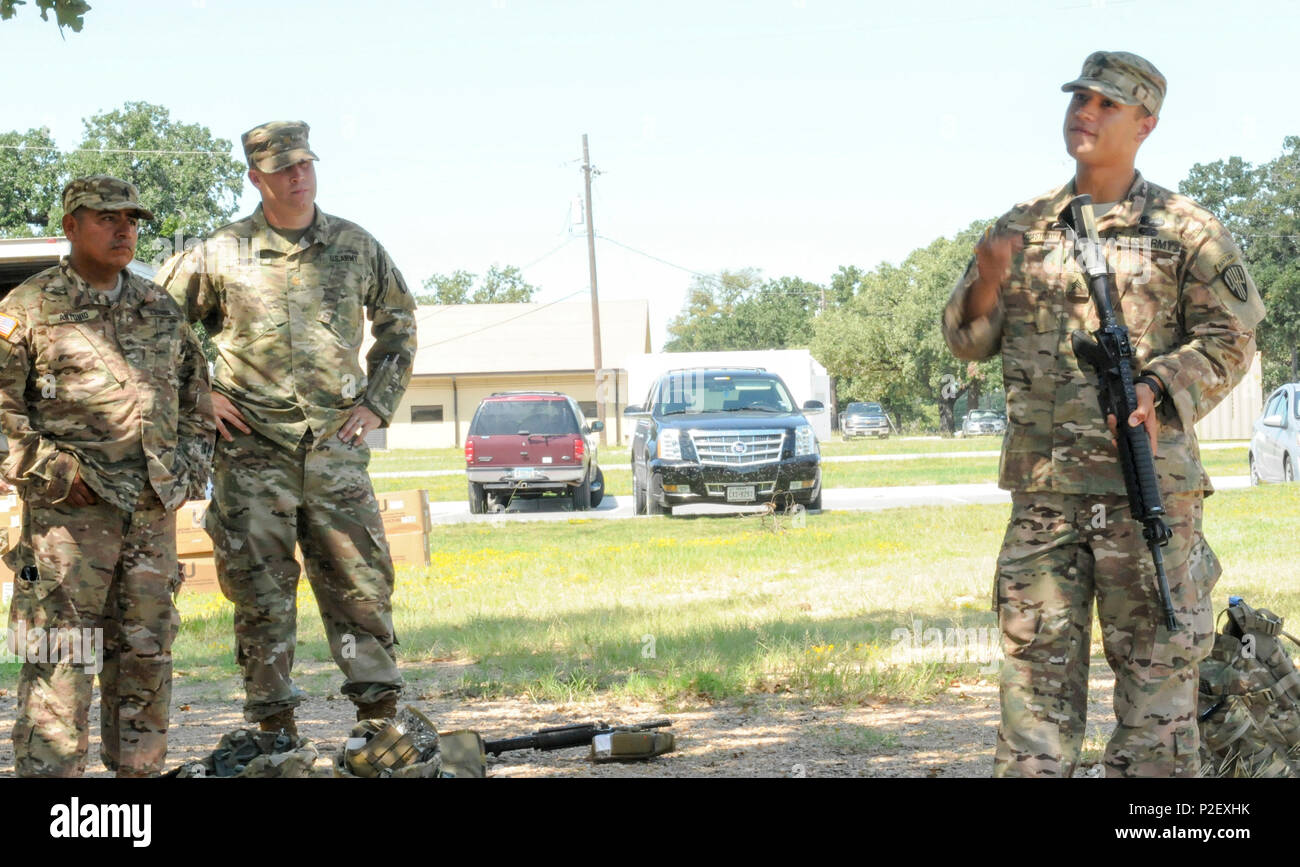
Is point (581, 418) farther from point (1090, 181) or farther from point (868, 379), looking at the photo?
point (868, 379)

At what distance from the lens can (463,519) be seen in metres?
19.0

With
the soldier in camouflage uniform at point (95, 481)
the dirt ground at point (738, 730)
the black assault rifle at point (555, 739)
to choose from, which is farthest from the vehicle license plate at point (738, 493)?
the soldier in camouflage uniform at point (95, 481)

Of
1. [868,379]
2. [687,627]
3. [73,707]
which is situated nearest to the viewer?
[73,707]

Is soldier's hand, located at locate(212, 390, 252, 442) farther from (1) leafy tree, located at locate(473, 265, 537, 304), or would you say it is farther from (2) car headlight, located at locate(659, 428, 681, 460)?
(1) leafy tree, located at locate(473, 265, 537, 304)

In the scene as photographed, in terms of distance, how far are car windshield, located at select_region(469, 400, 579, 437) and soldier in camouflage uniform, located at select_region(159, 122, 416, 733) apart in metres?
15.3

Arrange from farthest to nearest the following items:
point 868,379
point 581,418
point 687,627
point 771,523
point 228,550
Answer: point 868,379, point 581,418, point 771,523, point 687,627, point 228,550

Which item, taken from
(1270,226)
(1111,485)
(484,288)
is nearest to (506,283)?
(484,288)

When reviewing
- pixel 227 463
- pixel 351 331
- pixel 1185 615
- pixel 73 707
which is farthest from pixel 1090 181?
pixel 73 707

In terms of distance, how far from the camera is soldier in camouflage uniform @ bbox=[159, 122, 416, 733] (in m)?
5.28

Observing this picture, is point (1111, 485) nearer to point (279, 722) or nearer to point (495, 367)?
point (279, 722)

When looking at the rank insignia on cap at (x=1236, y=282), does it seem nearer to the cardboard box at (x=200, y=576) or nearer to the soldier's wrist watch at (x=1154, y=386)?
the soldier's wrist watch at (x=1154, y=386)

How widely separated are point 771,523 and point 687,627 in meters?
6.96

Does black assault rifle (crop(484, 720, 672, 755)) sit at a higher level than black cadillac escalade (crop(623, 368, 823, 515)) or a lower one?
lower
